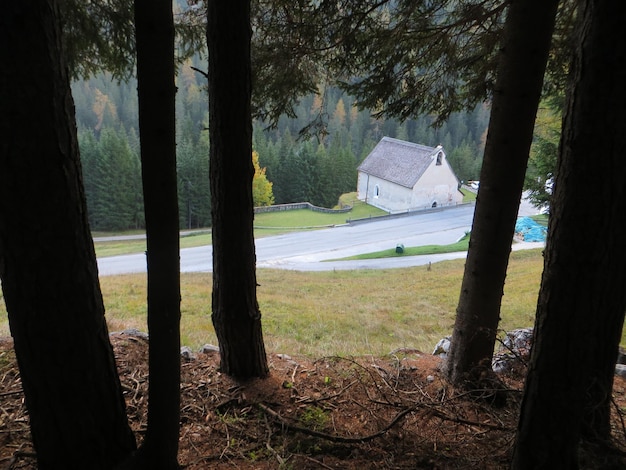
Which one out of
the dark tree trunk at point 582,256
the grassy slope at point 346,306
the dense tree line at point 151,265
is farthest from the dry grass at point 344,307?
the dark tree trunk at point 582,256

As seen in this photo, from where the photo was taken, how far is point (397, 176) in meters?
32.2

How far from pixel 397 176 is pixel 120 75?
95.2ft

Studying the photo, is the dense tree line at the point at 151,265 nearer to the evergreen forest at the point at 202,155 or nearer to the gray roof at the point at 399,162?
the evergreen forest at the point at 202,155

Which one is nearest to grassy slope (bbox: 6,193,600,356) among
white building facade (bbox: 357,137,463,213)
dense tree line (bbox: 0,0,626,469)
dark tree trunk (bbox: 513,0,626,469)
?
dense tree line (bbox: 0,0,626,469)

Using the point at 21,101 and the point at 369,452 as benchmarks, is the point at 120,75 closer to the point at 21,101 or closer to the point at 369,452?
the point at 21,101

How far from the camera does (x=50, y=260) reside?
1.62m

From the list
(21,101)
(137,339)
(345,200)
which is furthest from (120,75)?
(345,200)

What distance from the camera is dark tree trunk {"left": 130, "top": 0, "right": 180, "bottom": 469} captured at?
5.45 feet

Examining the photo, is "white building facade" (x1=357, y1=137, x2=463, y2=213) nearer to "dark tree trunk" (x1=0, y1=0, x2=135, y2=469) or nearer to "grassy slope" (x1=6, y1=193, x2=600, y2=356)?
"grassy slope" (x1=6, y1=193, x2=600, y2=356)

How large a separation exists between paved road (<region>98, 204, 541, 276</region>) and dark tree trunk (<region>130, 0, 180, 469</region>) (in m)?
16.2

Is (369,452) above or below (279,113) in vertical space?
below

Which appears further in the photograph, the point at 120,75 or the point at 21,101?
the point at 120,75

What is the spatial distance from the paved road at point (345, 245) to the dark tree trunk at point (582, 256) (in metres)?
16.4

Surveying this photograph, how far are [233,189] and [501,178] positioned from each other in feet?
6.69
